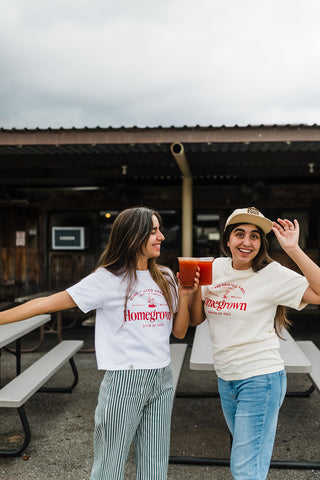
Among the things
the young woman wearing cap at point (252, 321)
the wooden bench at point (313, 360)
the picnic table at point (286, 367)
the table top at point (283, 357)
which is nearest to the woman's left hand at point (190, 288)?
the young woman wearing cap at point (252, 321)

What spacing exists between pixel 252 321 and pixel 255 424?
0.43 meters

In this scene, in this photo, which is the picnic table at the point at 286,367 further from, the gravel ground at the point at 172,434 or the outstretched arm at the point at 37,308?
the outstretched arm at the point at 37,308

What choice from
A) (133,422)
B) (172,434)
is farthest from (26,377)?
(133,422)

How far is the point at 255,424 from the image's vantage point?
67.7 inches

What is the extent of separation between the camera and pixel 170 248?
8203 mm

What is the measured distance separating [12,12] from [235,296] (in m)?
22.5

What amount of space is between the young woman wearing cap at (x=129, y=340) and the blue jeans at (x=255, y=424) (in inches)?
12.1

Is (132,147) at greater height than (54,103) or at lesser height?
lesser

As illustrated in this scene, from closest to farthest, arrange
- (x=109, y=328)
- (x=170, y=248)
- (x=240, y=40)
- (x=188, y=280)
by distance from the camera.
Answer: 1. (x=109, y=328)
2. (x=188, y=280)
3. (x=170, y=248)
4. (x=240, y=40)

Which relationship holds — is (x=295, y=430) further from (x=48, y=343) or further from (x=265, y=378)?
(x=48, y=343)

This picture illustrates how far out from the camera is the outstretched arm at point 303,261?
69.5 inches

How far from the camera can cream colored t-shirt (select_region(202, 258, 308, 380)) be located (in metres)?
1.80

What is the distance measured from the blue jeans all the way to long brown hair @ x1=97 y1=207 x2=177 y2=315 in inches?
19.3

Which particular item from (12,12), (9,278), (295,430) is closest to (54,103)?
(12,12)
